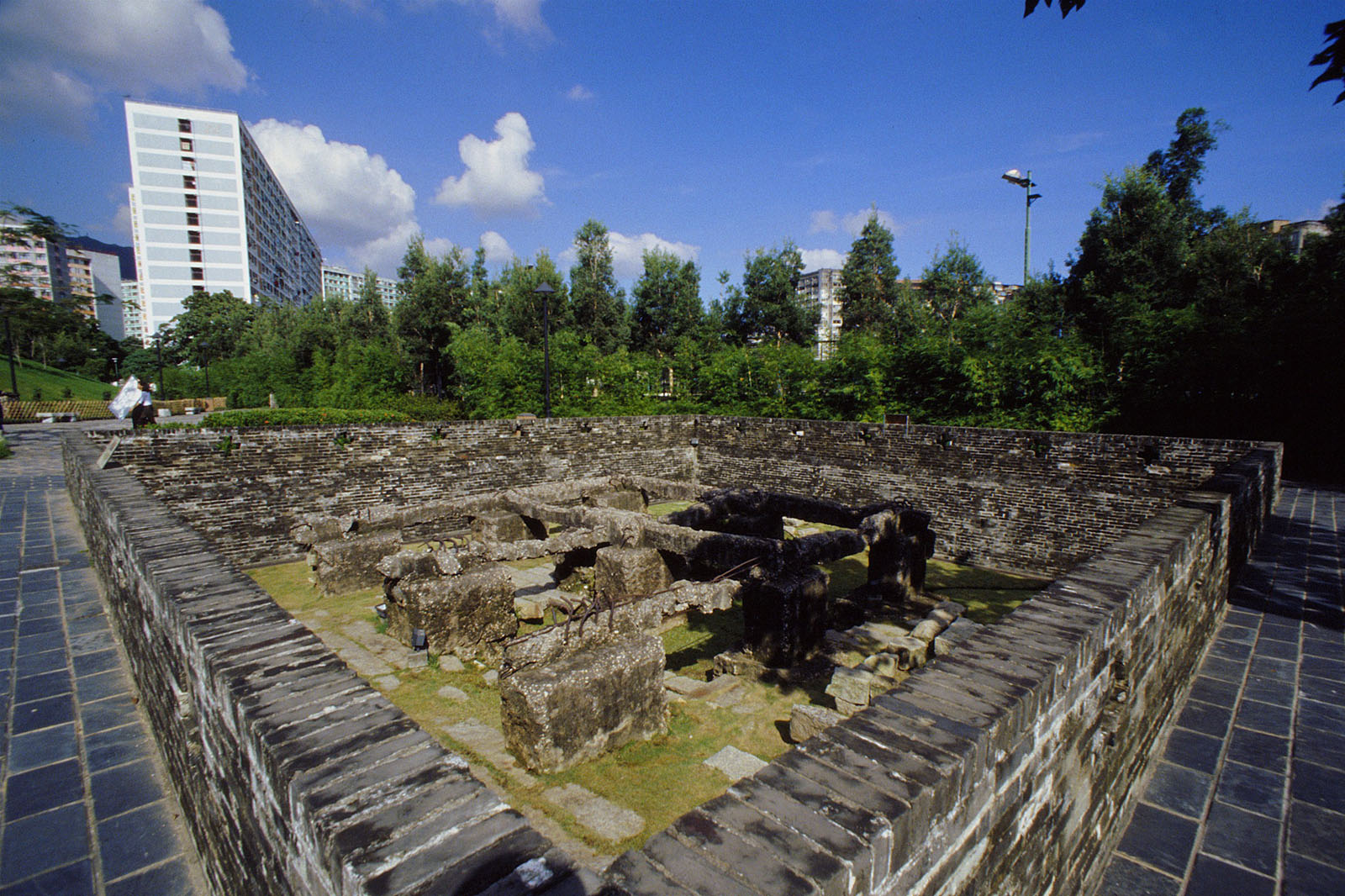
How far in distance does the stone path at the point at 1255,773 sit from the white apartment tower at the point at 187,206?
228ft

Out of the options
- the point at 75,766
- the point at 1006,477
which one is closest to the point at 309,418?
the point at 75,766

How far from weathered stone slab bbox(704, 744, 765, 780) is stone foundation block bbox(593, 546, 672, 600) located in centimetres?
265

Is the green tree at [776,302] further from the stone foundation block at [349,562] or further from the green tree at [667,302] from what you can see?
the stone foundation block at [349,562]

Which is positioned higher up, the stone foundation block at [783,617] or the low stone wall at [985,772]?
the low stone wall at [985,772]

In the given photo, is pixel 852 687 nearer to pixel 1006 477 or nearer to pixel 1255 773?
pixel 1255 773

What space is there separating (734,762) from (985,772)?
314 cm

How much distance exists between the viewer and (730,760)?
15.0 feet

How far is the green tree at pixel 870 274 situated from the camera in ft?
103

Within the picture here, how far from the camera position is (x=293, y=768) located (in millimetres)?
1587

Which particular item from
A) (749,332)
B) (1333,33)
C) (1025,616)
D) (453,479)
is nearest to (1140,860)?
(1025,616)

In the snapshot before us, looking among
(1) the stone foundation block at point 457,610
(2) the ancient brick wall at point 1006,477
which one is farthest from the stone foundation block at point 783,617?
(2) the ancient brick wall at point 1006,477

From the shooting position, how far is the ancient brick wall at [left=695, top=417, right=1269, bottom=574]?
8.81 meters

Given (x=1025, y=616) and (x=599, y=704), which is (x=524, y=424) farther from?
(x=1025, y=616)

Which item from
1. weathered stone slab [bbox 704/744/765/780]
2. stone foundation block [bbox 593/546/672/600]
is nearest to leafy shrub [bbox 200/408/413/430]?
stone foundation block [bbox 593/546/672/600]
